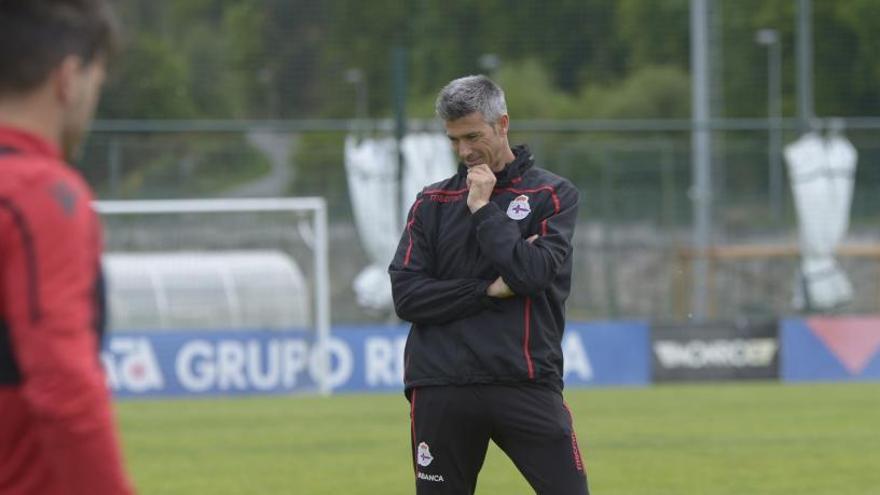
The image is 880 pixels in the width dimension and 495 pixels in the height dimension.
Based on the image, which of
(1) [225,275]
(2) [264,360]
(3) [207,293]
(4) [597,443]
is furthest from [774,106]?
(4) [597,443]

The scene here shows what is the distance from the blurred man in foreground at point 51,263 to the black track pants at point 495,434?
8.19 ft

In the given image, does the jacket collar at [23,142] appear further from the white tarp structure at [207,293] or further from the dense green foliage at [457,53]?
the dense green foliage at [457,53]

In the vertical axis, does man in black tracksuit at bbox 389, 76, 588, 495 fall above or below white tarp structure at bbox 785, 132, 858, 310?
above

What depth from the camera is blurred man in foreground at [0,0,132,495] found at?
247 cm

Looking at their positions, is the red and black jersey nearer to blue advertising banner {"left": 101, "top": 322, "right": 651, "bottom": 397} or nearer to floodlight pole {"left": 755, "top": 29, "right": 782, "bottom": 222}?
blue advertising banner {"left": 101, "top": 322, "right": 651, "bottom": 397}

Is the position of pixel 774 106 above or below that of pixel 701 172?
below

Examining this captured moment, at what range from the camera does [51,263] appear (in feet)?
8.11

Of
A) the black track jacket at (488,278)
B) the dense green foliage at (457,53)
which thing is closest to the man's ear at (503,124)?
the black track jacket at (488,278)

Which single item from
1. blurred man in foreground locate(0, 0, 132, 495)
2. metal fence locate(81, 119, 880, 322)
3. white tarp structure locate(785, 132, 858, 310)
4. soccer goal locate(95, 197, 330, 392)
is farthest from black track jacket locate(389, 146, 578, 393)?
white tarp structure locate(785, 132, 858, 310)

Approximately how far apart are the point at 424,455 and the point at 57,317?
279 centimetres

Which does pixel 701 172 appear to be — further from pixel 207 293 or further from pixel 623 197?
pixel 207 293

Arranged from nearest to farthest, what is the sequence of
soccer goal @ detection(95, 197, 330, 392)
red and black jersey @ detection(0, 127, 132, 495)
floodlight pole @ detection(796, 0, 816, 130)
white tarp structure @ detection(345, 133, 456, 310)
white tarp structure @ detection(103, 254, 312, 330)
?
red and black jersey @ detection(0, 127, 132, 495) → soccer goal @ detection(95, 197, 330, 392) → white tarp structure @ detection(103, 254, 312, 330) → white tarp structure @ detection(345, 133, 456, 310) → floodlight pole @ detection(796, 0, 816, 130)

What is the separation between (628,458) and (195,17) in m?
32.5

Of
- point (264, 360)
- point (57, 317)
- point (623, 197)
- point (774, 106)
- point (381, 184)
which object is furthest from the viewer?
point (774, 106)
